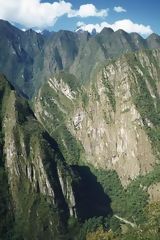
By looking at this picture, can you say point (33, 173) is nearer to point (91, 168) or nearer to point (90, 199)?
point (90, 199)

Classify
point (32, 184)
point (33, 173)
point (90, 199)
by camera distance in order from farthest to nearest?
point (90, 199), point (33, 173), point (32, 184)

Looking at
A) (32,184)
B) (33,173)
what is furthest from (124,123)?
(32,184)

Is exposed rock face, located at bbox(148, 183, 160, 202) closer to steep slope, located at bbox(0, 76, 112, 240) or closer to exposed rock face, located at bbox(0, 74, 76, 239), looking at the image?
steep slope, located at bbox(0, 76, 112, 240)

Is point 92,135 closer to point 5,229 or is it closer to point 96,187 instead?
point 96,187

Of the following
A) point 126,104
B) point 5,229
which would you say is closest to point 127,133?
point 126,104

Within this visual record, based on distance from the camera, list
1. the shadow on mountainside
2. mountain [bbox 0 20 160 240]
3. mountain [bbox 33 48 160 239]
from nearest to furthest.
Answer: mountain [bbox 0 20 160 240] < the shadow on mountainside < mountain [bbox 33 48 160 239]

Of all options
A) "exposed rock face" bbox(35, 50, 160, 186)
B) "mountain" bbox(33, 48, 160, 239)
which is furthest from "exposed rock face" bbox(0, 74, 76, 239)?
"exposed rock face" bbox(35, 50, 160, 186)

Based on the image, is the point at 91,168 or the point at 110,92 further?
the point at 110,92

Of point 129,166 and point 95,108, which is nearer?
point 129,166

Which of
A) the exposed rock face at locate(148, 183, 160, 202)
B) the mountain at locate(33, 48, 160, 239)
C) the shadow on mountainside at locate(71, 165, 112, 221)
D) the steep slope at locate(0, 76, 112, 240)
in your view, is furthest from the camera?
the mountain at locate(33, 48, 160, 239)

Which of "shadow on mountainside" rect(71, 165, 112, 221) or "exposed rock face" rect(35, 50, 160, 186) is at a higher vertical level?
"exposed rock face" rect(35, 50, 160, 186)

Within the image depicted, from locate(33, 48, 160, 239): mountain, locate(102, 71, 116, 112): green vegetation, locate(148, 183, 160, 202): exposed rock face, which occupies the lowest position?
locate(148, 183, 160, 202): exposed rock face
